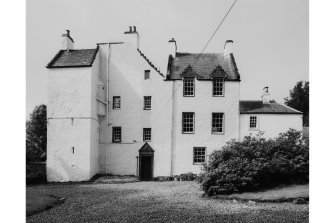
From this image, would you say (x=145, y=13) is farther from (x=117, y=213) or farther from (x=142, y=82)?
(x=142, y=82)

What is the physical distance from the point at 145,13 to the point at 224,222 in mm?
5350

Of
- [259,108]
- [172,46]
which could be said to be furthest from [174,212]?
[259,108]

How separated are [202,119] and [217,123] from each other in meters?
1.00

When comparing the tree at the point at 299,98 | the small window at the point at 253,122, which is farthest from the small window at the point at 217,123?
the tree at the point at 299,98

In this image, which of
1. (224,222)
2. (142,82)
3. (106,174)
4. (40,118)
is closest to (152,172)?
(106,174)

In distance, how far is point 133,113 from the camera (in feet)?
61.7

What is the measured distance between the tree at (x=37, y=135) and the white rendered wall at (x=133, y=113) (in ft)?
11.7

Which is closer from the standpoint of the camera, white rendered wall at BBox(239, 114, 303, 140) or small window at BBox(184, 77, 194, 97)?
white rendered wall at BBox(239, 114, 303, 140)

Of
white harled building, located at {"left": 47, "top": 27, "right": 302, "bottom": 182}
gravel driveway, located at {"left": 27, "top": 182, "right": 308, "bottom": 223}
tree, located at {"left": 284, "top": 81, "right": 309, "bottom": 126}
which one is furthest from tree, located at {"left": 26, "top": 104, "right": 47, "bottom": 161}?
tree, located at {"left": 284, "top": 81, "right": 309, "bottom": 126}

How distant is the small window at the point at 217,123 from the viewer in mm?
18319

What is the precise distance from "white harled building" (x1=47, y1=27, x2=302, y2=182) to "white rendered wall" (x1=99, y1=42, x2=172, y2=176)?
6 cm

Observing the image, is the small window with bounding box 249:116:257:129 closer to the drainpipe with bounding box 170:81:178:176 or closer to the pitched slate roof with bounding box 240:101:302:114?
the pitched slate roof with bounding box 240:101:302:114

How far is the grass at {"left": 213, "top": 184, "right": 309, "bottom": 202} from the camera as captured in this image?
818cm

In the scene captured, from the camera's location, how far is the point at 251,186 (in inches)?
372
